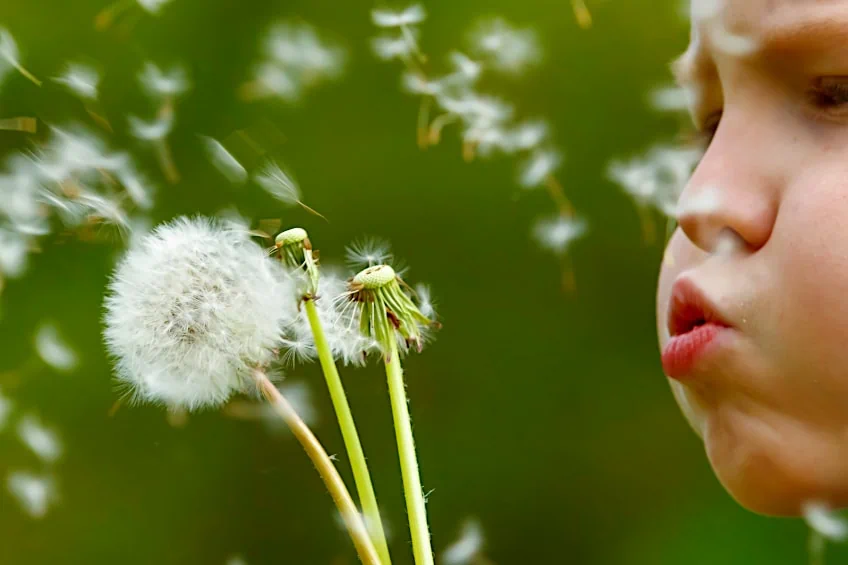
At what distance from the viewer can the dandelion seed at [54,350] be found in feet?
2.14

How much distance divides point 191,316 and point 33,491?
1.22 feet

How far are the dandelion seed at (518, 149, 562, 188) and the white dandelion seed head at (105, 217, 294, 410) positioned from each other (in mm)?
291

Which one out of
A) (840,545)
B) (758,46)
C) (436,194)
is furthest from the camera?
(436,194)

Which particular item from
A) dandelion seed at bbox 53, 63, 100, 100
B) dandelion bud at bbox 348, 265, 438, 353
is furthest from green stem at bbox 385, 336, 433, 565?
dandelion seed at bbox 53, 63, 100, 100

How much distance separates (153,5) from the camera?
63cm

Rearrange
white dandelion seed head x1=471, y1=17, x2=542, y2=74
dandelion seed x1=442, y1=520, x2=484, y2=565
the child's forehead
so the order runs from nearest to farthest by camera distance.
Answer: the child's forehead, dandelion seed x1=442, y1=520, x2=484, y2=565, white dandelion seed head x1=471, y1=17, x2=542, y2=74

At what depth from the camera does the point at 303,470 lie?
666mm

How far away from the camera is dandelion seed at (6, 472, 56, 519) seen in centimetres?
64

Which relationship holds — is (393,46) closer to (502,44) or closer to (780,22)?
(502,44)

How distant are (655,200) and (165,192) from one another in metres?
Answer: 0.34

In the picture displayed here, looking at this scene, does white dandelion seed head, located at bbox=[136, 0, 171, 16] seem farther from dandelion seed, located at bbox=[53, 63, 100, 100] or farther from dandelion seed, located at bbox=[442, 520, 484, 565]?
dandelion seed, located at bbox=[442, 520, 484, 565]

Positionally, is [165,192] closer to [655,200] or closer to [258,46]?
[258,46]

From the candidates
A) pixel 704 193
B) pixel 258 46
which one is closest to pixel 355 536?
pixel 704 193

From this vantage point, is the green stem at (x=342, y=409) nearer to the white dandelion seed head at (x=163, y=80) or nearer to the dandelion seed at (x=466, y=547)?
the dandelion seed at (x=466, y=547)
